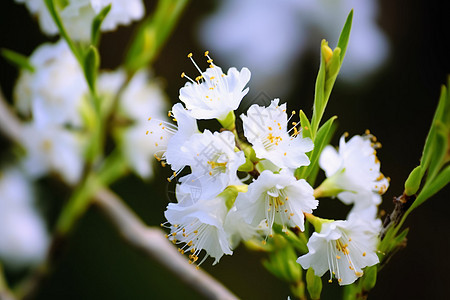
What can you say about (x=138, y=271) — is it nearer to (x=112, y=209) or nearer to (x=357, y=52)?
(x=112, y=209)

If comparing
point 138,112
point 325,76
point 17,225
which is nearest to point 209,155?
point 325,76

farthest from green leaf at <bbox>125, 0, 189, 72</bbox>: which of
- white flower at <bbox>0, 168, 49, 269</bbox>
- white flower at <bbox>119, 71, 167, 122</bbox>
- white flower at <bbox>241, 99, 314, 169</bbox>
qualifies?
white flower at <bbox>0, 168, 49, 269</bbox>

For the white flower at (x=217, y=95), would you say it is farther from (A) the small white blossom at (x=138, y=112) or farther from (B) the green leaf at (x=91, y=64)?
(A) the small white blossom at (x=138, y=112)

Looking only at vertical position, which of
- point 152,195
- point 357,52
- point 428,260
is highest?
point 357,52

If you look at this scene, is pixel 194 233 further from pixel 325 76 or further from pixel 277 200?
pixel 325 76

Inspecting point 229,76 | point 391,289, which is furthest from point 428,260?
point 229,76

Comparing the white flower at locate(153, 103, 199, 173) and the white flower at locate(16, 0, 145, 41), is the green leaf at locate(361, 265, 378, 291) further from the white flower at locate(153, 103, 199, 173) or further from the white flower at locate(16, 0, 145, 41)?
the white flower at locate(16, 0, 145, 41)
